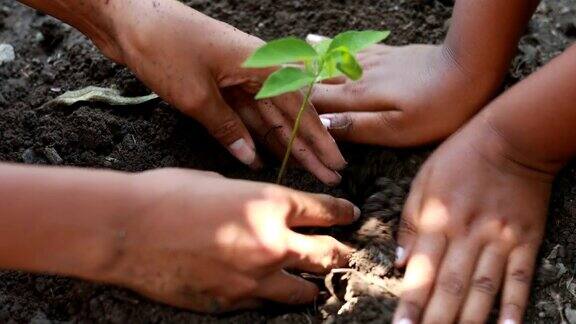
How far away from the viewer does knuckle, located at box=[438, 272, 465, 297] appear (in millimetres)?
1354

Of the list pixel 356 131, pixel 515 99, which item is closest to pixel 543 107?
pixel 515 99

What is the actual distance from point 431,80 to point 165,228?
0.71 m

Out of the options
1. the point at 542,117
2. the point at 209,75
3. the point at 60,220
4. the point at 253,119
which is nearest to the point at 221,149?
the point at 253,119

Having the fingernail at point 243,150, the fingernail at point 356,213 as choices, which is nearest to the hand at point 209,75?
the fingernail at point 243,150

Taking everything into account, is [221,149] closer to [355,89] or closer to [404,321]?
[355,89]

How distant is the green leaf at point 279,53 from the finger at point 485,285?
51 cm

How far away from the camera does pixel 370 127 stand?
1611mm

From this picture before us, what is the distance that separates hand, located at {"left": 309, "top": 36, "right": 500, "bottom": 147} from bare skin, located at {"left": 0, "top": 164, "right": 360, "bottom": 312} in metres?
0.42

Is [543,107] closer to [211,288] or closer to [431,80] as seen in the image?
[431,80]

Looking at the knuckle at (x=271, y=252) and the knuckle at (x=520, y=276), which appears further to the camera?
the knuckle at (x=520, y=276)

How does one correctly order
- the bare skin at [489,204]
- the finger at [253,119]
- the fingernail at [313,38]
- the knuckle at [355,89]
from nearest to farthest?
the bare skin at [489,204] → the finger at [253,119] → the knuckle at [355,89] → the fingernail at [313,38]

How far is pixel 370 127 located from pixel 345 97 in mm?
109

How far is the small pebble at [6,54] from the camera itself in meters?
1.93

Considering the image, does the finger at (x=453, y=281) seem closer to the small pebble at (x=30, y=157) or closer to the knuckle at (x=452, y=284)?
the knuckle at (x=452, y=284)
